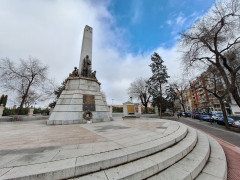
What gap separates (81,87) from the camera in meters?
10.9

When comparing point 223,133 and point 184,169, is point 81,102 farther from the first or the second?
point 223,133

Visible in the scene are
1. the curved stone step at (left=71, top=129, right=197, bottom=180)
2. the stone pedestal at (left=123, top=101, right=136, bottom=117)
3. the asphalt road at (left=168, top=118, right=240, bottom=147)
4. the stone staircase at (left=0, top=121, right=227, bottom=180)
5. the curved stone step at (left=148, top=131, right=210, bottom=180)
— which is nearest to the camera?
the stone staircase at (left=0, top=121, right=227, bottom=180)

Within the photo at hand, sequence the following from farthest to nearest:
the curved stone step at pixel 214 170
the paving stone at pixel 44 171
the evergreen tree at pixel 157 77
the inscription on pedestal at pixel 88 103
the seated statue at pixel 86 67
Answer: the evergreen tree at pixel 157 77
the seated statue at pixel 86 67
the inscription on pedestal at pixel 88 103
the curved stone step at pixel 214 170
the paving stone at pixel 44 171

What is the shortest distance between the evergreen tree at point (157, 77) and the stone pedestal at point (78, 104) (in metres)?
18.6

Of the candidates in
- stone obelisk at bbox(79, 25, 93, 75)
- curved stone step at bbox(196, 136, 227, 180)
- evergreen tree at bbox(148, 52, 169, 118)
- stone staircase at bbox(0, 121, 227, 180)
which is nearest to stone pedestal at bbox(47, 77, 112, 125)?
stone obelisk at bbox(79, 25, 93, 75)

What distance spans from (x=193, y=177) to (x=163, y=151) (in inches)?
33.5

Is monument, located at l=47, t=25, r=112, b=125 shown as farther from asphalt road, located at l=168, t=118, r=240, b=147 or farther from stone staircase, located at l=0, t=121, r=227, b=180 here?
asphalt road, located at l=168, t=118, r=240, b=147

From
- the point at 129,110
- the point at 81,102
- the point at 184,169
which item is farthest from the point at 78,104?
the point at 184,169

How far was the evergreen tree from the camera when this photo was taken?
2525cm

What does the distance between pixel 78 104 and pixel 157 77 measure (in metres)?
22.3

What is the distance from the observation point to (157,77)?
26.0m

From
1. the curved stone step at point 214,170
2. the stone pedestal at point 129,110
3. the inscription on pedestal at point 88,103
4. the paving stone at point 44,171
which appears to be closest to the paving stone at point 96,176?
the paving stone at point 44,171

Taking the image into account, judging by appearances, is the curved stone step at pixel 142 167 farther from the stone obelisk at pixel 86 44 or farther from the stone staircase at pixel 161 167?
the stone obelisk at pixel 86 44

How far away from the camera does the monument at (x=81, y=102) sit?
28.9ft
